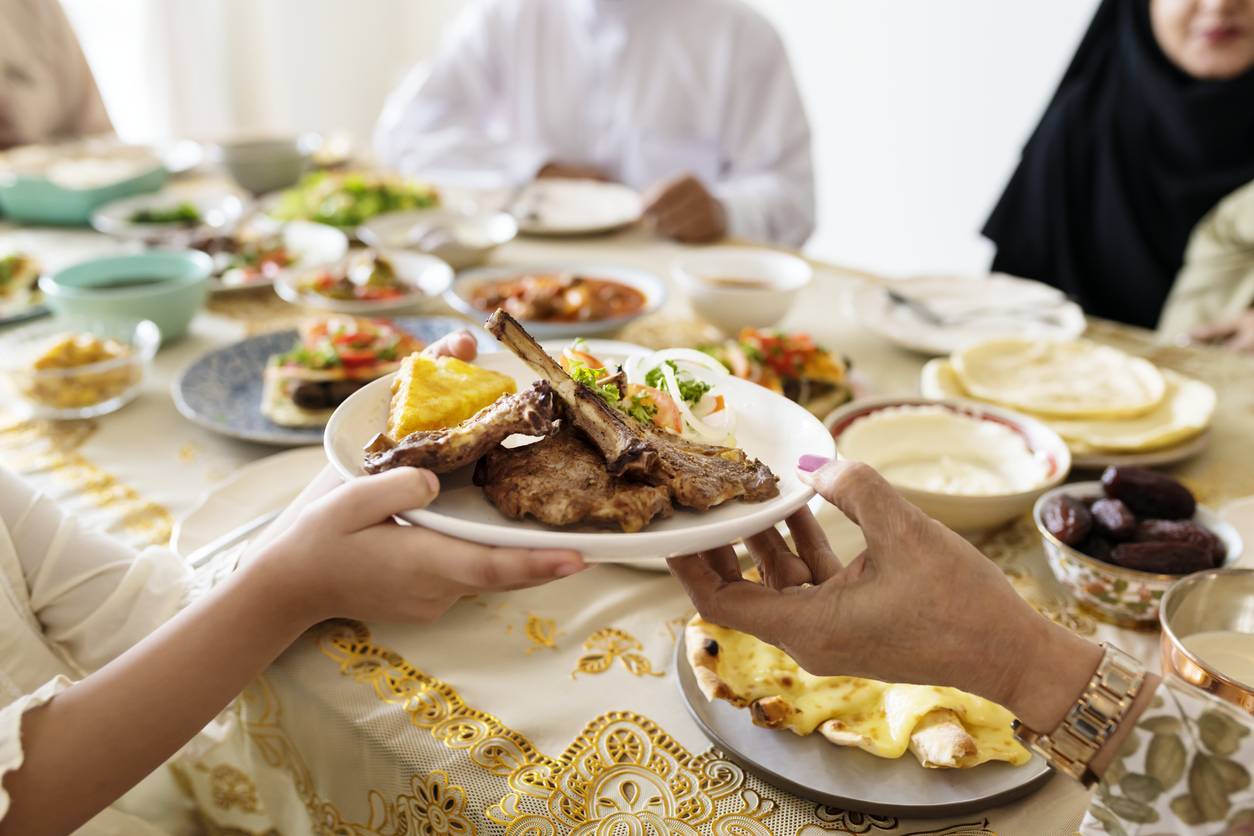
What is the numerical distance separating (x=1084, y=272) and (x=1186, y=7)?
1.16 meters

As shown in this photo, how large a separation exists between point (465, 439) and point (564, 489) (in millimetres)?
130

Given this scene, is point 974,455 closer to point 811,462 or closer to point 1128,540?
point 1128,540

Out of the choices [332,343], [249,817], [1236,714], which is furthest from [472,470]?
[332,343]

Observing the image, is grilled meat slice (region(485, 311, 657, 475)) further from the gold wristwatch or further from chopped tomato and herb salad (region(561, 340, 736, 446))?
the gold wristwatch

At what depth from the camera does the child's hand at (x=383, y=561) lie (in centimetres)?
95

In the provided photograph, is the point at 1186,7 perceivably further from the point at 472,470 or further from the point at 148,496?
the point at 148,496

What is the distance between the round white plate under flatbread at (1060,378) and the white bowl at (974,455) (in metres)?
0.19

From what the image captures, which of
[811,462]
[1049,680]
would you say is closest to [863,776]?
[1049,680]

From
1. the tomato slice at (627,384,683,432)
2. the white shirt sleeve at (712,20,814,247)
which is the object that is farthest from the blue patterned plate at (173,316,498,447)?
the white shirt sleeve at (712,20,814,247)

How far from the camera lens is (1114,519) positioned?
1.44 meters

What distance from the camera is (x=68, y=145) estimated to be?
3.91 metres

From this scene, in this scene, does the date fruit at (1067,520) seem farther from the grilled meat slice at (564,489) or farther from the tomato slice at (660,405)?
the grilled meat slice at (564,489)

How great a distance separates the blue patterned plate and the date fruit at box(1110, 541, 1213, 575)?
4.02 ft

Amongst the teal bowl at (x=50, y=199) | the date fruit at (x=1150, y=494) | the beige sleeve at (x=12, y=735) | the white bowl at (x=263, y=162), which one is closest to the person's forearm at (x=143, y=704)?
the beige sleeve at (x=12, y=735)
